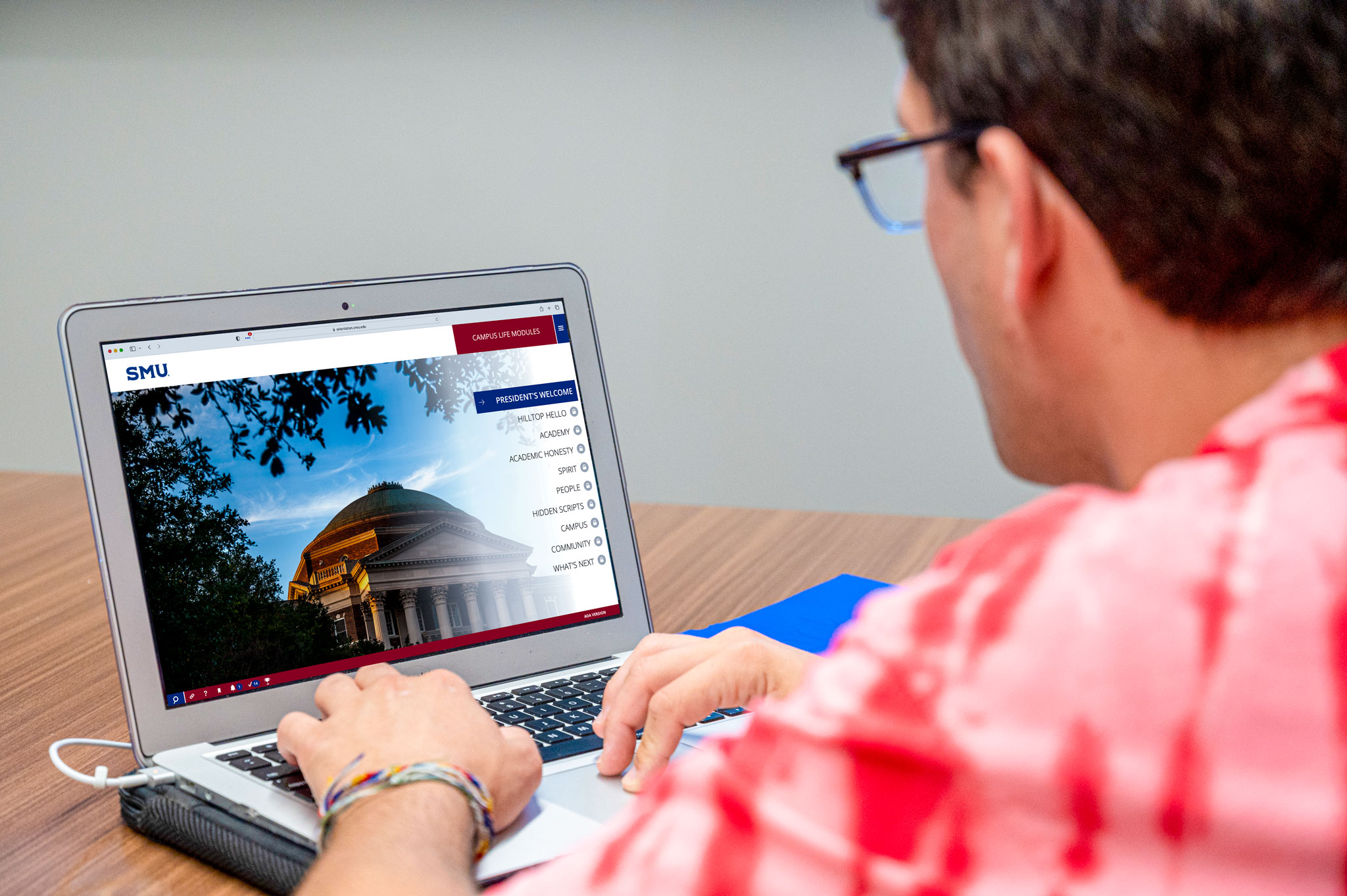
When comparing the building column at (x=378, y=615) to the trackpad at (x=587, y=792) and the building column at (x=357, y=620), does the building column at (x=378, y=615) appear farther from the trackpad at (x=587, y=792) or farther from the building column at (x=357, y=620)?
the trackpad at (x=587, y=792)

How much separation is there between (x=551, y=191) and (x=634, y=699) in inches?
93.9

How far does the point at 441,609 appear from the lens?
90 cm

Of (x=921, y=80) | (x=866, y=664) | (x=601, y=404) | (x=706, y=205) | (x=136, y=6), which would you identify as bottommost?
(x=866, y=664)

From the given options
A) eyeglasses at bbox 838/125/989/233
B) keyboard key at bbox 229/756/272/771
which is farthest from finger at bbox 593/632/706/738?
eyeglasses at bbox 838/125/989/233

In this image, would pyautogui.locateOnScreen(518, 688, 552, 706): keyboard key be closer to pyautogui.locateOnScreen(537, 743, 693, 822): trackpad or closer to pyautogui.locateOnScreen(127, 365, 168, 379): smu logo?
pyautogui.locateOnScreen(537, 743, 693, 822): trackpad

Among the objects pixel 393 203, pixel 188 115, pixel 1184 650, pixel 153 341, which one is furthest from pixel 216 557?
pixel 188 115

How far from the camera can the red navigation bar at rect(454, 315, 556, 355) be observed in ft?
3.17

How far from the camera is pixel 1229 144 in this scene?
422mm

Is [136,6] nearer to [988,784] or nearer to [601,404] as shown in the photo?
[601,404]

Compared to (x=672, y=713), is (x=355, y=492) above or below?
above

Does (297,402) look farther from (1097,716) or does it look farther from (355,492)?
(1097,716)

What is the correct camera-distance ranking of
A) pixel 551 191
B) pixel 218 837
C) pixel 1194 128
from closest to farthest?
pixel 1194 128
pixel 218 837
pixel 551 191

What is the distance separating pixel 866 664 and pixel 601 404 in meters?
0.67

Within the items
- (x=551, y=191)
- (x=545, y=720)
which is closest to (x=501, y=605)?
(x=545, y=720)
